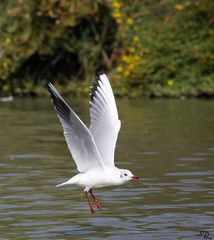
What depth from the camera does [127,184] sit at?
1087 cm

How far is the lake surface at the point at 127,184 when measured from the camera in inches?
326

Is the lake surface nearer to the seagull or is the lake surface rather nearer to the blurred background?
the seagull

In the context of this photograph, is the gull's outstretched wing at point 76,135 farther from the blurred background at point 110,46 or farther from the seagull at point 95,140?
the blurred background at point 110,46

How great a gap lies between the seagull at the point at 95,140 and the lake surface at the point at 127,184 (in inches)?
14.8

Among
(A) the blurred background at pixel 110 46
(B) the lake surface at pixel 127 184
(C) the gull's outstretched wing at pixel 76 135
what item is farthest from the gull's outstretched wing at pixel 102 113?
(A) the blurred background at pixel 110 46

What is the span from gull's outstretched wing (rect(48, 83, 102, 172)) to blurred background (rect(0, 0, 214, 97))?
1159 cm

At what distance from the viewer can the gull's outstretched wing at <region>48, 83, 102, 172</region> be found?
842 centimetres

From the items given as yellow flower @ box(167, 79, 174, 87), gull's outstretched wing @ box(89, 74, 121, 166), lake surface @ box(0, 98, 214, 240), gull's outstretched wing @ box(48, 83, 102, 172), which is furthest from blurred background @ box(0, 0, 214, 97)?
gull's outstretched wing @ box(48, 83, 102, 172)

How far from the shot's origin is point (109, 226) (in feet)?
27.6

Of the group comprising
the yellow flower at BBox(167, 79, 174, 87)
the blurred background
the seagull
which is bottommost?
the yellow flower at BBox(167, 79, 174, 87)

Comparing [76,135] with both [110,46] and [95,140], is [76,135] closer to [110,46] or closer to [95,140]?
[95,140]

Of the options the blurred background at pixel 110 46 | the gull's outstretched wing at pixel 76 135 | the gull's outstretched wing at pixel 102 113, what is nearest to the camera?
the gull's outstretched wing at pixel 76 135

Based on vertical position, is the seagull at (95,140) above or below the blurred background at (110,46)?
above

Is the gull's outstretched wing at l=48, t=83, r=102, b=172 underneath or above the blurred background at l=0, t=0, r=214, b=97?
above
